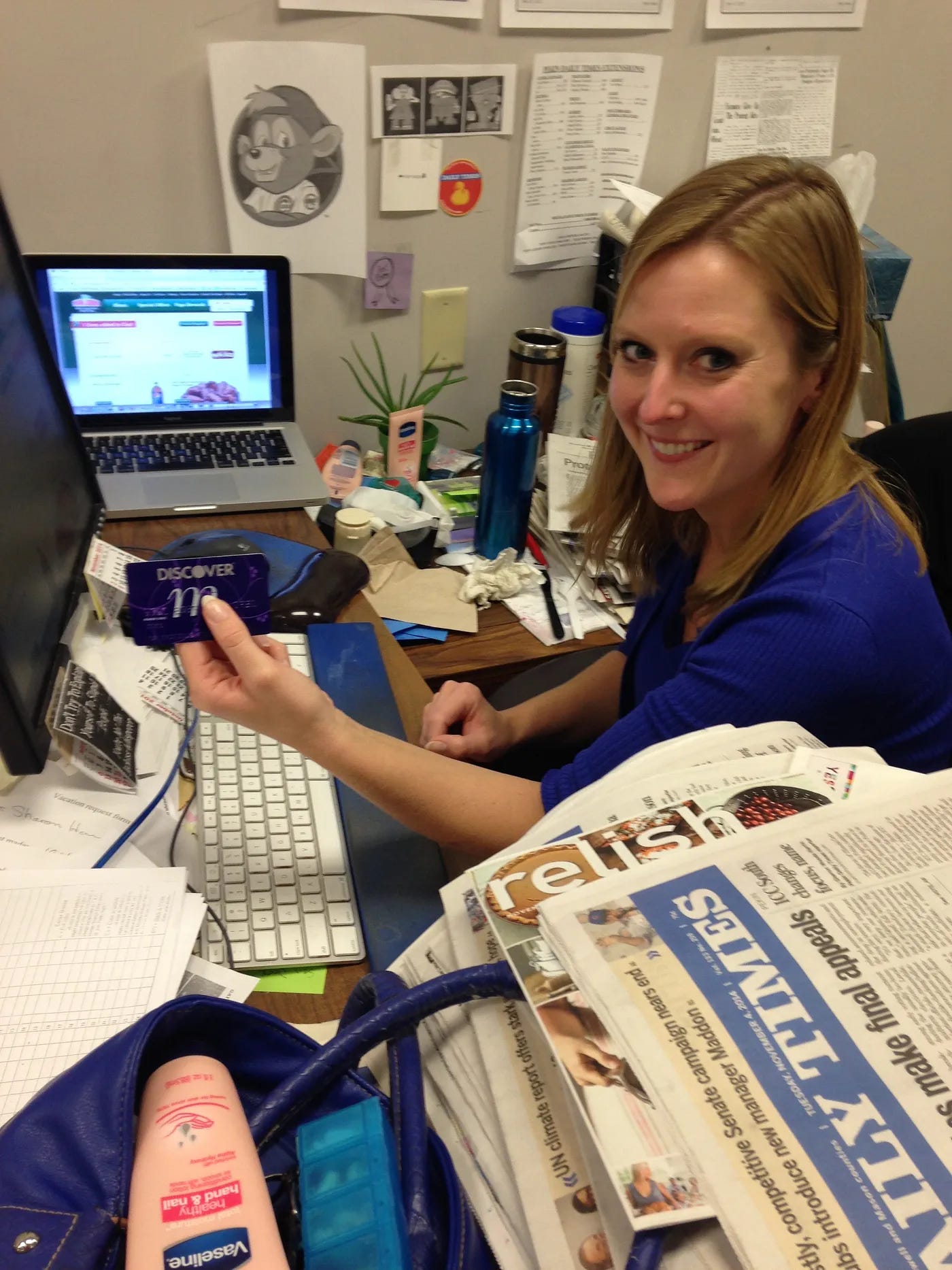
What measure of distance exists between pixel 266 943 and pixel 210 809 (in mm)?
154

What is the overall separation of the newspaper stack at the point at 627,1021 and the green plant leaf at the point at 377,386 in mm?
1018

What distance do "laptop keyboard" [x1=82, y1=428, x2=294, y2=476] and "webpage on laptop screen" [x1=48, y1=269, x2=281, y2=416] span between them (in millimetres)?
41

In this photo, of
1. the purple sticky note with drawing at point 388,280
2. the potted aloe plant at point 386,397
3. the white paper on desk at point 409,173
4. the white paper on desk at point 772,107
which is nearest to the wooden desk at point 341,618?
the potted aloe plant at point 386,397

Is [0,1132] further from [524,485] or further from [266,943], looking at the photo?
[524,485]

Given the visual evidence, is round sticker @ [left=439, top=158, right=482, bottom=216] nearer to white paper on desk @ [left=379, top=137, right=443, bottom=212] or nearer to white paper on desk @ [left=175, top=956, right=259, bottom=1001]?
white paper on desk @ [left=379, top=137, right=443, bottom=212]

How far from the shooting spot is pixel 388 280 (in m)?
1.45

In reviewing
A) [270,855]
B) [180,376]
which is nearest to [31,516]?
[270,855]

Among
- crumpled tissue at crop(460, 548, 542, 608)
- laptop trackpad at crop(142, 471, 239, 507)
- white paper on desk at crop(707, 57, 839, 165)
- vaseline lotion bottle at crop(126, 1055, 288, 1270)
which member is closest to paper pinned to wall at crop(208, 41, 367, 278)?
laptop trackpad at crop(142, 471, 239, 507)

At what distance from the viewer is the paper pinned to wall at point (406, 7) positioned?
1200 mm

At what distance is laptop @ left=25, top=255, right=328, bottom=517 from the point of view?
1.19 metres

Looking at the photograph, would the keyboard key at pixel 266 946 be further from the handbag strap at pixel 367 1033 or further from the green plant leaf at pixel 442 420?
the green plant leaf at pixel 442 420

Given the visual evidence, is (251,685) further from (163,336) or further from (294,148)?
(294,148)

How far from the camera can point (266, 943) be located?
0.69 m

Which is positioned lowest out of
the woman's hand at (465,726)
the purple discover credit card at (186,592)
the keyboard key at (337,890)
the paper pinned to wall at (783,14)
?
the woman's hand at (465,726)
